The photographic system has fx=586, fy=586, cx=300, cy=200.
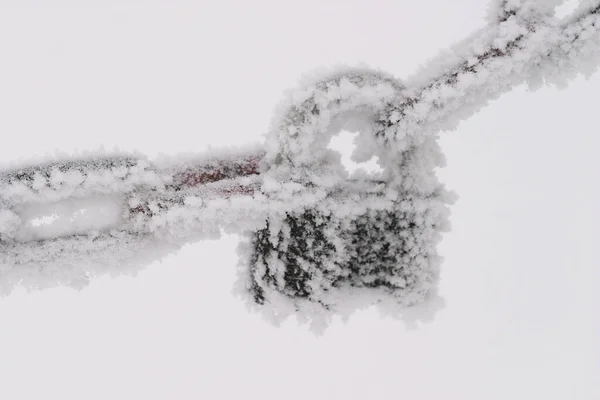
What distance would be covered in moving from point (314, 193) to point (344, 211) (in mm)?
56

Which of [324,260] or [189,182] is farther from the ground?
[189,182]

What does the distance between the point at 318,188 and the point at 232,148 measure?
0.14m

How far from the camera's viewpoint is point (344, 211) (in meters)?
Answer: 0.85

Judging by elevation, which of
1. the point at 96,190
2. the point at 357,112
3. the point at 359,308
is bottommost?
the point at 359,308

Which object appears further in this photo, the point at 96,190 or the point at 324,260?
the point at 324,260

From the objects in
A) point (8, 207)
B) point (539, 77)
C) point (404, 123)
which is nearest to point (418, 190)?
point (404, 123)

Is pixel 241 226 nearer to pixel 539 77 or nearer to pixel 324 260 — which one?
pixel 324 260

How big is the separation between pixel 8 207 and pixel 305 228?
1.27 ft

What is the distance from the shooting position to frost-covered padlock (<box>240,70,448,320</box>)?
0.81m

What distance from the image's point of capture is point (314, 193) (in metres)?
0.82

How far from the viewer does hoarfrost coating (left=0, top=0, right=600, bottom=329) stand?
757mm

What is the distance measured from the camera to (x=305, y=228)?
33.0 inches

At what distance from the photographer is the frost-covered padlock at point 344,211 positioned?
0.81 m

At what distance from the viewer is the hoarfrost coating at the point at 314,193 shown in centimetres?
76
